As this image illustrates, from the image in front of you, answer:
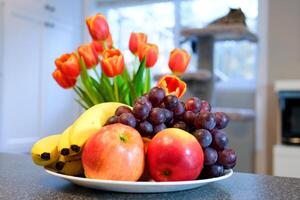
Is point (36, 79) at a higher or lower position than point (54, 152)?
higher

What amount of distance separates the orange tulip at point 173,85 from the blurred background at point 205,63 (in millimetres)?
1388

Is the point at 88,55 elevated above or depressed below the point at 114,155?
above

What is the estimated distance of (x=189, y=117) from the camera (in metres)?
0.52

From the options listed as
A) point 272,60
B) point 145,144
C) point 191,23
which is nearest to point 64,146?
point 145,144

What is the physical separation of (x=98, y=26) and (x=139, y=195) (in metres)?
0.34

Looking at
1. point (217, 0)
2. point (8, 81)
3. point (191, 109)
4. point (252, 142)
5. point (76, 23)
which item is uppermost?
point (217, 0)

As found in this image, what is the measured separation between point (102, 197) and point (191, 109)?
186mm

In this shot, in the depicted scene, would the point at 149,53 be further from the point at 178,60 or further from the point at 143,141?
the point at 143,141

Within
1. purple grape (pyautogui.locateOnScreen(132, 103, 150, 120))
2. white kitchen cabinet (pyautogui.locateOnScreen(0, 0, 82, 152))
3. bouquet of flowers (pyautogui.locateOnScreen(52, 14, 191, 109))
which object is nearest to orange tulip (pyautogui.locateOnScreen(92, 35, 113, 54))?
bouquet of flowers (pyautogui.locateOnScreen(52, 14, 191, 109))

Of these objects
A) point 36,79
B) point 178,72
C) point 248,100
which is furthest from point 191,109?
point 248,100

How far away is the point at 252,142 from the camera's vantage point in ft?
8.25

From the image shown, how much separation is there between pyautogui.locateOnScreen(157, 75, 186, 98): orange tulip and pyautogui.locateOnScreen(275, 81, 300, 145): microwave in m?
1.43

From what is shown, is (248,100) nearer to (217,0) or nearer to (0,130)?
(217,0)

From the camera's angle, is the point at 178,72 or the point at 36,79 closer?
the point at 178,72
